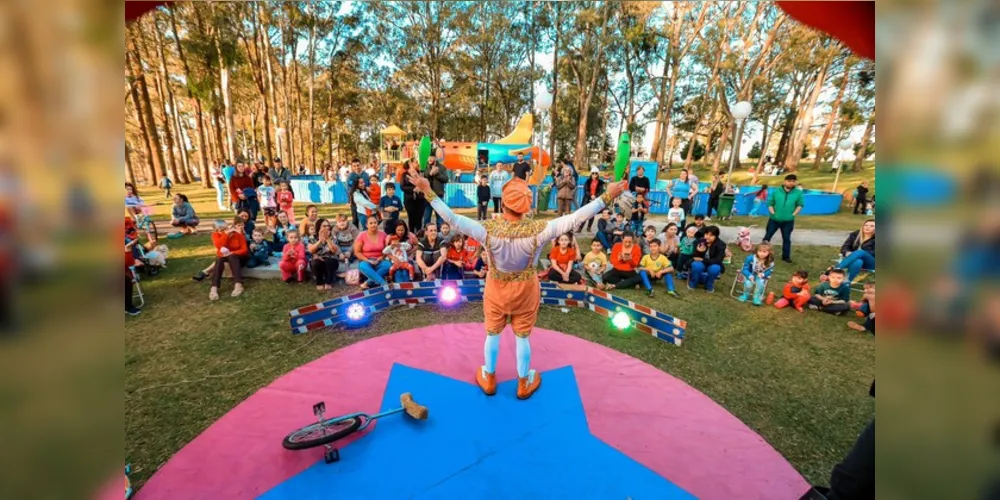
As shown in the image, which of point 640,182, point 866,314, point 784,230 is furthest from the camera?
point 640,182

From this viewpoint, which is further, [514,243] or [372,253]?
[372,253]

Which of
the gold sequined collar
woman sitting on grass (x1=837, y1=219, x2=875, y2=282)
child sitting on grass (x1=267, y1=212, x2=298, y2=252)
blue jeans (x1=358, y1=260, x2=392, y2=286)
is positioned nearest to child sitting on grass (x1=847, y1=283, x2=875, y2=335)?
woman sitting on grass (x1=837, y1=219, x2=875, y2=282)

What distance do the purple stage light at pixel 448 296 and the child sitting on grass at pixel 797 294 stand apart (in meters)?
5.13

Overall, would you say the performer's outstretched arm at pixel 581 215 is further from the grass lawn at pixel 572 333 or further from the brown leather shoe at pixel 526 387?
the grass lawn at pixel 572 333

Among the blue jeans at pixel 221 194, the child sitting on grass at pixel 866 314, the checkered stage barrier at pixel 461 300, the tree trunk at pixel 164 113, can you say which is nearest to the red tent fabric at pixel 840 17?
the checkered stage barrier at pixel 461 300

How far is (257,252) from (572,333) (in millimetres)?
5706

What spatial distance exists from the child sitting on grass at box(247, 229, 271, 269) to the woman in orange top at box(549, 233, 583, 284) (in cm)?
517

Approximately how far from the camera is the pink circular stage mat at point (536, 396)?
289 centimetres

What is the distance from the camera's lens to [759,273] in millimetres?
6387

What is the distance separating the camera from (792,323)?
5.72 m

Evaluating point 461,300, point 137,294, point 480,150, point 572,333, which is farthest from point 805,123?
point 137,294

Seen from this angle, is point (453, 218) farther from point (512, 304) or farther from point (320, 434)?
point (320, 434)
